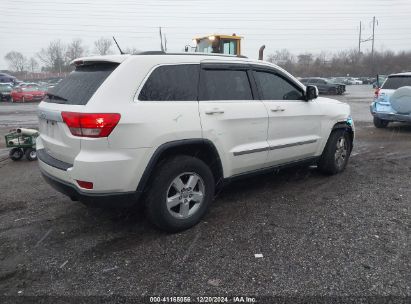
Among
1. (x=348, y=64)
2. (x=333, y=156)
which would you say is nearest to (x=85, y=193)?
(x=333, y=156)

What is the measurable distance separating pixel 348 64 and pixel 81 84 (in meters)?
91.0

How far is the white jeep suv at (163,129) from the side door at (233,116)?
12mm

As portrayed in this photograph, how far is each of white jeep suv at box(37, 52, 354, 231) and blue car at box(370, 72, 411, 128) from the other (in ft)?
18.8

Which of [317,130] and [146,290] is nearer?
[146,290]

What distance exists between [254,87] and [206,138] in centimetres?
111

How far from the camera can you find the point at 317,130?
511 centimetres

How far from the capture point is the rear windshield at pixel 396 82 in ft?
31.5

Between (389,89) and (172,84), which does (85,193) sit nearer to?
(172,84)

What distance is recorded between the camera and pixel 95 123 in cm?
305

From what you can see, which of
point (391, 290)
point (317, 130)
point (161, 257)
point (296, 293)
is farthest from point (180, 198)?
point (317, 130)

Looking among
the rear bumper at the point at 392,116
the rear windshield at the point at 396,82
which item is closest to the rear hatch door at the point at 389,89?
the rear windshield at the point at 396,82

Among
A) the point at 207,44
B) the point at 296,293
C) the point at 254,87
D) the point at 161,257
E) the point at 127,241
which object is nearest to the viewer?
the point at 296,293

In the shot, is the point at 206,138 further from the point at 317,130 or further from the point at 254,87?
the point at 317,130

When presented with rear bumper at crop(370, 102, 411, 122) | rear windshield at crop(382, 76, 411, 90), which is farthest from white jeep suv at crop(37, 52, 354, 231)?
rear windshield at crop(382, 76, 411, 90)
